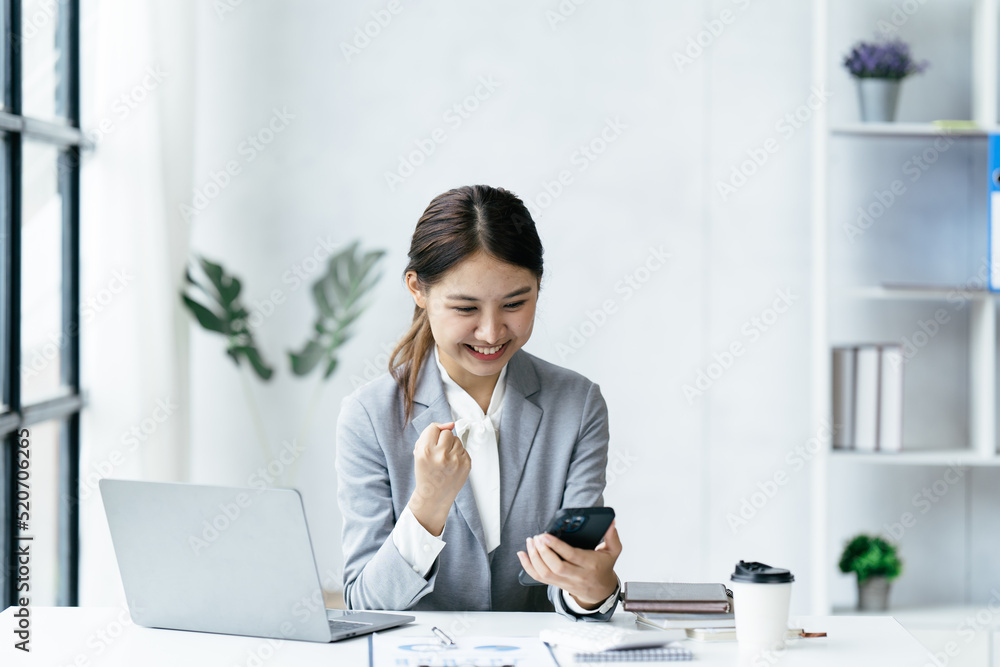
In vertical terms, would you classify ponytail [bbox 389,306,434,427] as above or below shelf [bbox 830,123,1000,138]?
below

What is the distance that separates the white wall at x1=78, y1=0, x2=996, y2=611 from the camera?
10.3 ft

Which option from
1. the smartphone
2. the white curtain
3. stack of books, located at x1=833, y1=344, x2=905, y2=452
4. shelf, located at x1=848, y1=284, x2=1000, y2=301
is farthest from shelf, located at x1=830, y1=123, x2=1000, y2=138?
the white curtain

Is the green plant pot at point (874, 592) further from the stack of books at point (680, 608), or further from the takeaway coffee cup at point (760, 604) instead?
→ the takeaway coffee cup at point (760, 604)

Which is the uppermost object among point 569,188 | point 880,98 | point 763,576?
point 880,98

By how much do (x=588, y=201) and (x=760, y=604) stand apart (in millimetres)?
1990

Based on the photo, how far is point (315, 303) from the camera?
3121 millimetres

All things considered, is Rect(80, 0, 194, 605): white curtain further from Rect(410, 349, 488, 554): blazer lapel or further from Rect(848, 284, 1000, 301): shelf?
Rect(848, 284, 1000, 301): shelf

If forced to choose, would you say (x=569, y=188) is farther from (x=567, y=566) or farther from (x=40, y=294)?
(x=567, y=566)

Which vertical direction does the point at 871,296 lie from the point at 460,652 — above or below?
above

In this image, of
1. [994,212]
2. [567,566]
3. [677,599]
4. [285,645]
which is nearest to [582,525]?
[567,566]

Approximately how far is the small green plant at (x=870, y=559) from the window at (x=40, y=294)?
2.28m

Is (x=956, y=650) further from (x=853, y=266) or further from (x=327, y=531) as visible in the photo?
(x=327, y=531)

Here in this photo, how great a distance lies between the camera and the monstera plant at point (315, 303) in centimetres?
295

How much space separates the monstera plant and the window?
1.19 feet
